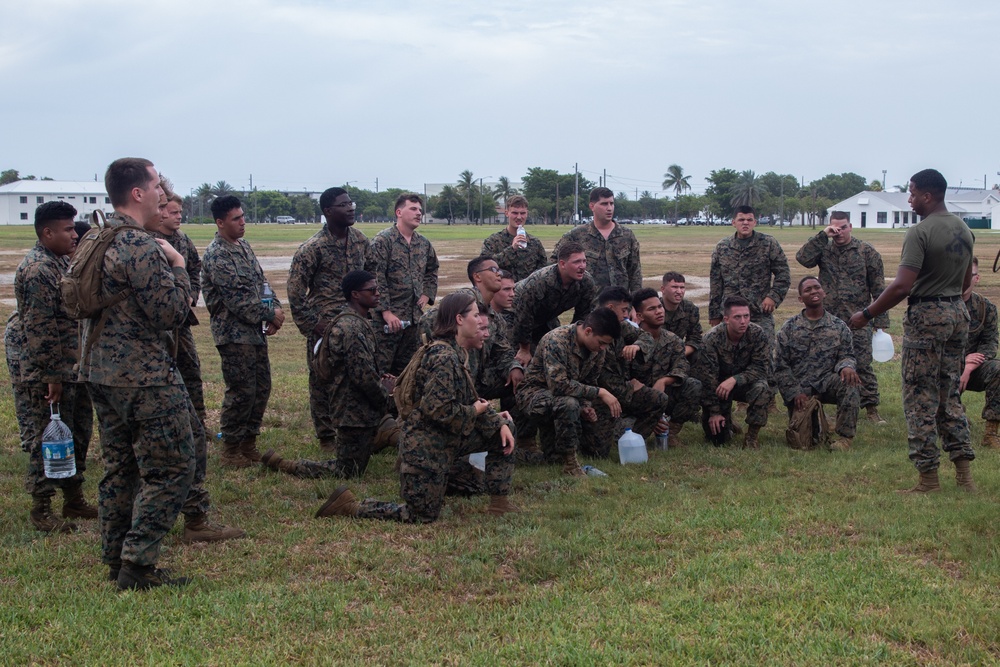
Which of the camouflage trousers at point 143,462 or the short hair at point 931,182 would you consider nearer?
the camouflage trousers at point 143,462

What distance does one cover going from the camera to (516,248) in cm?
957

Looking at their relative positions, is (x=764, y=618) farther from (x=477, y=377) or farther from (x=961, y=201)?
(x=961, y=201)

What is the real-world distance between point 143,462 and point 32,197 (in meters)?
117

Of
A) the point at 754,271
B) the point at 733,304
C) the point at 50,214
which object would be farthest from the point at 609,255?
the point at 50,214

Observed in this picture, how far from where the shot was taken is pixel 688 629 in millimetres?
4402

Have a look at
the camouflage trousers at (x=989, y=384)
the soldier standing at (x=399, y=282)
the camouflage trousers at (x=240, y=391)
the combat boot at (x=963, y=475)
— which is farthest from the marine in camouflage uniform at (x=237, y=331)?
the camouflage trousers at (x=989, y=384)

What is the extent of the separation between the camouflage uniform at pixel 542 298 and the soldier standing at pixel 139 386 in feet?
13.2

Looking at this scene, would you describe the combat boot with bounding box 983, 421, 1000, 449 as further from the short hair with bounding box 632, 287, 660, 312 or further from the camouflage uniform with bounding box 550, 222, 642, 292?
the camouflage uniform with bounding box 550, 222, 642, 292

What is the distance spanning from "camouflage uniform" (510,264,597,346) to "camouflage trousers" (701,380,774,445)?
5.22 feet

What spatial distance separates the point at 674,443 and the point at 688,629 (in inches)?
172

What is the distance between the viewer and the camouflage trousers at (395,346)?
8547 millimetres

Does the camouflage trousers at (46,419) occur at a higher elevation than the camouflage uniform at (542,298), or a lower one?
lower

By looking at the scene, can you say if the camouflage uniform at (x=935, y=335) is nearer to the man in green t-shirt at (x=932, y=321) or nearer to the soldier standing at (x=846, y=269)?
the man in green t-shirt at (x=932, y=321)

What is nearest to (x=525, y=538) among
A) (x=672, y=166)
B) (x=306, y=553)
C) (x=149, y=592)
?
(x=306, y=553)
